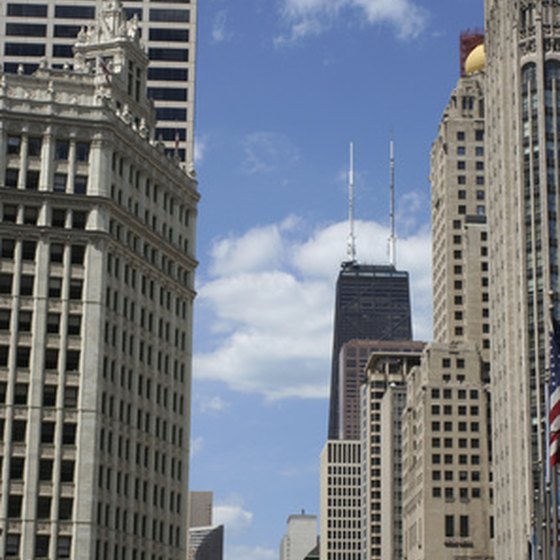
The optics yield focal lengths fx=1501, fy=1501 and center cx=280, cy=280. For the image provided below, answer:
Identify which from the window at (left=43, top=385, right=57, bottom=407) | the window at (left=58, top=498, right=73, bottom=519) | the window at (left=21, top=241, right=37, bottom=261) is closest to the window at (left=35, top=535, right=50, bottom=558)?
the window at (left=58, top=498, right=73, bottom=519)

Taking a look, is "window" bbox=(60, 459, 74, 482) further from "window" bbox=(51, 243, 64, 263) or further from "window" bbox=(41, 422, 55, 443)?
"window" bbox=(51, 243, 64, 263)

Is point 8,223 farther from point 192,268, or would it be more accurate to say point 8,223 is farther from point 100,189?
point 192,268

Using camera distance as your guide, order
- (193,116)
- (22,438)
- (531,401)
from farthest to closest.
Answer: (531,401), (193,116), (22,438)

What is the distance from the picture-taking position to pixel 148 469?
137m

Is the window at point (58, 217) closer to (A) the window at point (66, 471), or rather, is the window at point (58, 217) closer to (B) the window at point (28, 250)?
(B) the window at point (28, 250)

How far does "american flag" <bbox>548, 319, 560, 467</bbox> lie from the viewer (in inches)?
2554

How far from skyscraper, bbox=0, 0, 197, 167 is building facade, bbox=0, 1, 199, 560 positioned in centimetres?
2317

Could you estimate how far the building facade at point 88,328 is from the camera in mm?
124812

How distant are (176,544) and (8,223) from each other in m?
35.1

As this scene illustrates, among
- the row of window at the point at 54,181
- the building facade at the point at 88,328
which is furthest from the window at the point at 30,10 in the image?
the row of window at the point at 54,181

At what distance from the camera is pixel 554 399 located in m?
65.8

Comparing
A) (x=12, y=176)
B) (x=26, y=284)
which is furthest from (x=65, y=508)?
(x=12, y=176)

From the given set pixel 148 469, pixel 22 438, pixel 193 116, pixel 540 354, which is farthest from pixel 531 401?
pixel 22 438

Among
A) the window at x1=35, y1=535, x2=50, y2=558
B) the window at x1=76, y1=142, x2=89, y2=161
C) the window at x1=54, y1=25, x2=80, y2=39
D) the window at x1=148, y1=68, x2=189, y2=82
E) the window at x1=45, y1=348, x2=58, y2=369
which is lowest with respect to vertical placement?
the window at x1=35, y1=535, x2=50, y2=558
